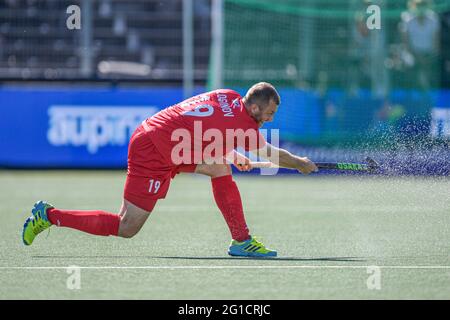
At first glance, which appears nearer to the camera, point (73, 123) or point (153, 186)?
point (153, 186)

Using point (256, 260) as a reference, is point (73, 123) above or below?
above

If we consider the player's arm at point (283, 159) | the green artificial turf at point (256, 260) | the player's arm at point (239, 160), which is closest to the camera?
the green artificial turf at point (256, 260)

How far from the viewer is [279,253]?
692cm

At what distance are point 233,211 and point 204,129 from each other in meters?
0.66

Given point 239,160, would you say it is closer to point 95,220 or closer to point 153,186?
point 153,186

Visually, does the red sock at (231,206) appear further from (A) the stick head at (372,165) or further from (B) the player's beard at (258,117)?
(A) the stick head at (372,165)

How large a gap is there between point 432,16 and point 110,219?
912cm

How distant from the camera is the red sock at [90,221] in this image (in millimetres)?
6766

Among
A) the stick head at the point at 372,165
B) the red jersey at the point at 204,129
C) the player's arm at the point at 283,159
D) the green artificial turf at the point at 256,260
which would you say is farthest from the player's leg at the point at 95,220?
the stick head at the point at 372,165

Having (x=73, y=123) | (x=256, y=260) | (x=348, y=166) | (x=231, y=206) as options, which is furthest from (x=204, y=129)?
(x=73, y=123)

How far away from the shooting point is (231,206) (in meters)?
→ 6.89

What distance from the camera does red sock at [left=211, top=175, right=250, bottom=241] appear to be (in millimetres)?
6863
